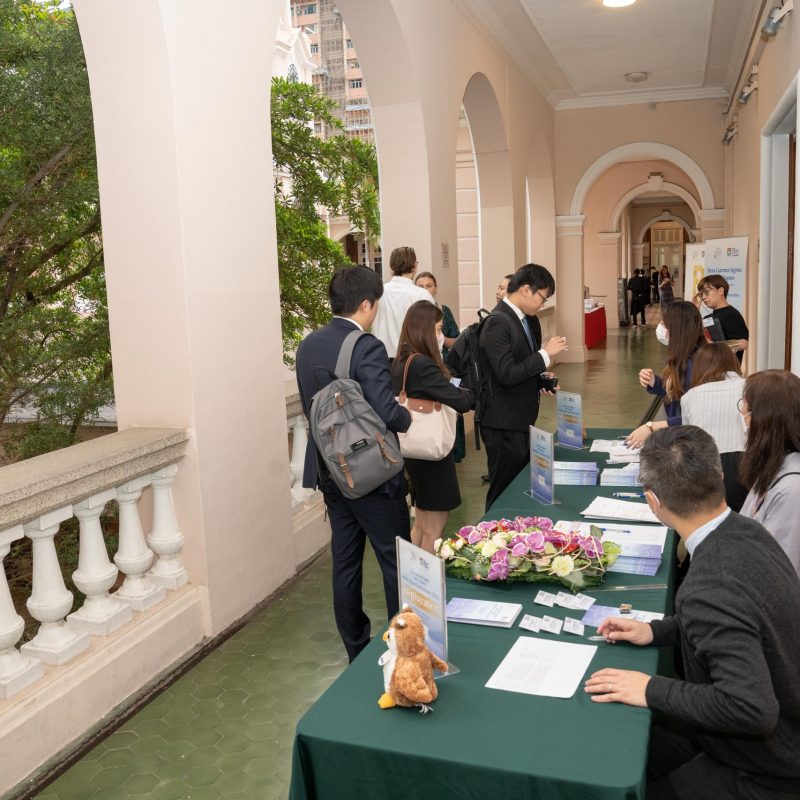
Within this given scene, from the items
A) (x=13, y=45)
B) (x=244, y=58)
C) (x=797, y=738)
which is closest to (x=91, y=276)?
(x=13, y=45)

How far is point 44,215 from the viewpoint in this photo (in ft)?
13.7

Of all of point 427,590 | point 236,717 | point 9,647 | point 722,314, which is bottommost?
point 236,717

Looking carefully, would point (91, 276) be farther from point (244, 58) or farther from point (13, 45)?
point (244, 58)

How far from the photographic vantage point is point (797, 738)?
5.65 ft

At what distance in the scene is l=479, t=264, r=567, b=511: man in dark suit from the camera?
418 centimetres

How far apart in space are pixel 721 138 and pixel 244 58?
11.1 metres

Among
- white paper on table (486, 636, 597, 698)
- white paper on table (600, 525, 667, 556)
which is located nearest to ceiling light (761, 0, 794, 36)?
white paper on table (600, 525, 667, 556)

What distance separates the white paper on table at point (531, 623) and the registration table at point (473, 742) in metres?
0.13

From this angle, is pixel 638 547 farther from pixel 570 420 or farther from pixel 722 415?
pixel 570 420

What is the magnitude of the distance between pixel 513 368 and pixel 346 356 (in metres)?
1.34

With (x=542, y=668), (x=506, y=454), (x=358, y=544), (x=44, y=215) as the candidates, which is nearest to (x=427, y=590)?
(x=542, y=668)

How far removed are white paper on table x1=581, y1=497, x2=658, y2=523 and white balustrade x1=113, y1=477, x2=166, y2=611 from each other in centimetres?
174

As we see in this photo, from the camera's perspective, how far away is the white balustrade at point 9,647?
278 centimetres

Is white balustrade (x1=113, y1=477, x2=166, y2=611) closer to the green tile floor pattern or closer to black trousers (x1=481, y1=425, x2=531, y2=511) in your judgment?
the green tile floor pattern
